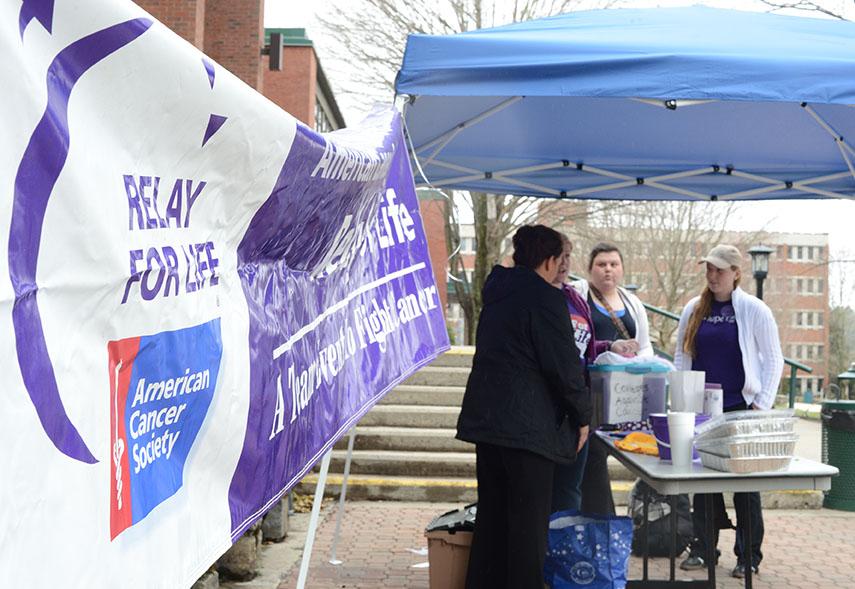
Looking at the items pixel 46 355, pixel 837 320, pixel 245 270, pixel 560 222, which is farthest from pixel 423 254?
pixel 837 320

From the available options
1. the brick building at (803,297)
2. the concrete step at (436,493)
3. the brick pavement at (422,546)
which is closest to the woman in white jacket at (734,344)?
the brick pavement at (422,546)

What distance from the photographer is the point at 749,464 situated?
4277 millimetres

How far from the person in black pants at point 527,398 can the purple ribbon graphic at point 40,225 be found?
11.4 feet

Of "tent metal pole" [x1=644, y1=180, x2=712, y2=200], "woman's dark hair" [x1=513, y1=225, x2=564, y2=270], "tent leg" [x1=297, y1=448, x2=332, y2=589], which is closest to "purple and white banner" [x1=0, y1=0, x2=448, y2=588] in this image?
"tent leg" [x1=297, y1=448, x2=332, y2=589]

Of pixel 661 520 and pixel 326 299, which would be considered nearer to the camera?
pixel 326 299

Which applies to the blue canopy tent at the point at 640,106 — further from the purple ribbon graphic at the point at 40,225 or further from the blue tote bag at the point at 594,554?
the purple ribbon graphic at the point at 40,225

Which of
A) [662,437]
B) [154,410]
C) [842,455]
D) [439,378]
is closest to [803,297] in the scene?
[439,378]

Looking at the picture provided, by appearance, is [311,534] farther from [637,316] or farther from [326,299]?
[637,316]

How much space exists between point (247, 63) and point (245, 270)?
10.1 m

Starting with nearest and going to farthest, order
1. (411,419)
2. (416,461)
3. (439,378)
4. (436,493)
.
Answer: (436,493) < (416,461) < (411,419) < (439,378)

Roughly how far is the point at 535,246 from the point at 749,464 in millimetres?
1451

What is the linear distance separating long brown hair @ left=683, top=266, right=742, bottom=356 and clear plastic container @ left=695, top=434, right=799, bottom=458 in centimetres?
180

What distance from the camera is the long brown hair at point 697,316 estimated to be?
613 centimetres

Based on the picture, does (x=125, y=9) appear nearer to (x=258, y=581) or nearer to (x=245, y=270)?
(x=245, y=270)
